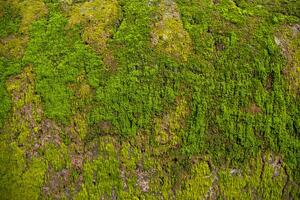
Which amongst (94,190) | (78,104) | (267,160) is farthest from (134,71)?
(267,160)

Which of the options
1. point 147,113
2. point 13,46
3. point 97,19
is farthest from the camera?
point 97,19

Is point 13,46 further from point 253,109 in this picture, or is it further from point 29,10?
point 253,109

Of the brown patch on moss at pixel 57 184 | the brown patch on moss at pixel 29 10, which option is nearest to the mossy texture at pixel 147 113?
the brown patch on moss at pixel 57 184

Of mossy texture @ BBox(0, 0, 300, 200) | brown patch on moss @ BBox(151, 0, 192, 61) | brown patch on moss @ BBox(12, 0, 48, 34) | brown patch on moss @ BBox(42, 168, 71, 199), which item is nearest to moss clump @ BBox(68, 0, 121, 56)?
mossy texture @ BBox(0, 0, 300, 200)

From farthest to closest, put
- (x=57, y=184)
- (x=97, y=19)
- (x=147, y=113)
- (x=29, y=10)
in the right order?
(x=29, y=10), (x=97, y=19), (x=147, y=113), (x=57, y=184)

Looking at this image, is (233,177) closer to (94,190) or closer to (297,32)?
(94,190)

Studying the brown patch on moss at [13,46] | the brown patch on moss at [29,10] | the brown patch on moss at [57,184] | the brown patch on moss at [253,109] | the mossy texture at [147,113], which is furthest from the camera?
the brown patch on moss at [29,10]

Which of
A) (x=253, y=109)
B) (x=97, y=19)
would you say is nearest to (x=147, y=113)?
(x=253, y=109)

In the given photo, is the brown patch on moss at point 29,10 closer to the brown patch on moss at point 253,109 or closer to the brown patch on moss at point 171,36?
the brown patch on moss at point 171,36
